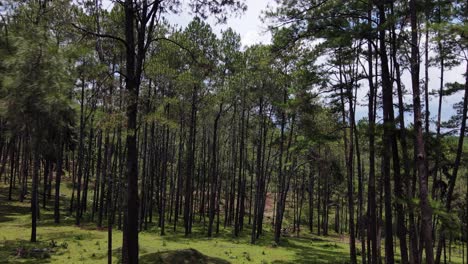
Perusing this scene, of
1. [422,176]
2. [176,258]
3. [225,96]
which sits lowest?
[176,258]

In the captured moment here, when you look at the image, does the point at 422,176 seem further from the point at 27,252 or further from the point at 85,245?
the point at 85,245

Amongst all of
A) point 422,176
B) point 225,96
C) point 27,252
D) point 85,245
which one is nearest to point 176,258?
point 27,252

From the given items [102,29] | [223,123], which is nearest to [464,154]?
[102,29]

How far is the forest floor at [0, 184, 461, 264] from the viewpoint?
53.4 ft

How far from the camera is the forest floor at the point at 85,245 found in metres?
16.3

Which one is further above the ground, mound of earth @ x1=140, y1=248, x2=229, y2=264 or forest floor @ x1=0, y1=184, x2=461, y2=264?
mound of earth @ x1=140, y1=248, x2=229, y2=264

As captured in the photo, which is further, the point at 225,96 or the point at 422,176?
the point at 225,96

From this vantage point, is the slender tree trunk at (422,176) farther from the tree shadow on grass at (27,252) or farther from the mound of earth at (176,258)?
the tree shadow on grass at (27,252)

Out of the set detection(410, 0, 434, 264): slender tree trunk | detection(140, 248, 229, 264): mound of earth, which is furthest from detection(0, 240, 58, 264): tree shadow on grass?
detection(410, 0, 434, 264): slender tree trunk

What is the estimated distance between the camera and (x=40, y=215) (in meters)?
29.8

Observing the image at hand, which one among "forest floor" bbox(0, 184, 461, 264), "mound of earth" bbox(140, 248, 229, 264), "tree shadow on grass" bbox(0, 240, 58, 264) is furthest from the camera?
"forest floor" bbox(0, 184, 461, 264)

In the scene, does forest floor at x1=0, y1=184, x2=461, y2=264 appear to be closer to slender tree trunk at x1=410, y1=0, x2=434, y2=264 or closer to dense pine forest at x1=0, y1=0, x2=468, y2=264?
dense pine forest at x1=0, y1=0, x2=468, y2=264

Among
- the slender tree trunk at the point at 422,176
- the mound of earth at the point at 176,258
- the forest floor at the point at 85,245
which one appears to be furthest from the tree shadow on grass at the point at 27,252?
the slender tree trunk at the point at 422,176

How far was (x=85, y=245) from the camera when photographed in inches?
795
